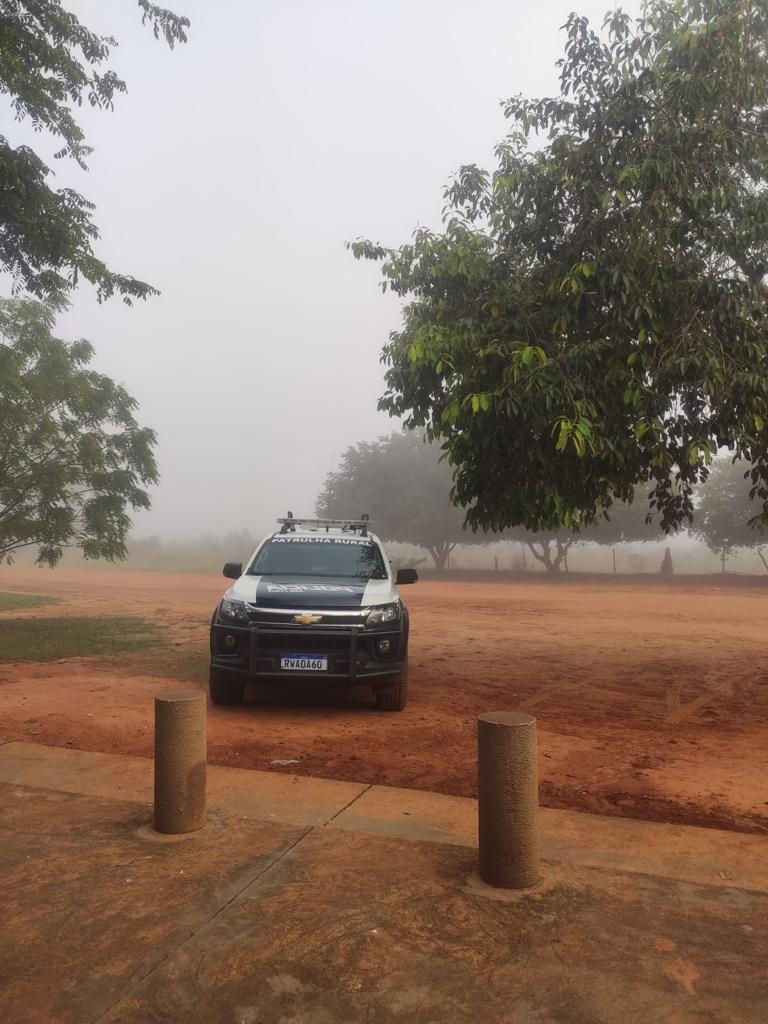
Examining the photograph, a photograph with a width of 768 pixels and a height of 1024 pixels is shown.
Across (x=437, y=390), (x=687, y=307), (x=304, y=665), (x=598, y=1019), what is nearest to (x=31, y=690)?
(x=304, y=665)

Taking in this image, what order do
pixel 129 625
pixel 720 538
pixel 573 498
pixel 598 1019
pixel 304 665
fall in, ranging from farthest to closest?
pixel 720 538 → pixel 129 625 → pixel 573 498 → pixel 304 665 → pixel 598 1019

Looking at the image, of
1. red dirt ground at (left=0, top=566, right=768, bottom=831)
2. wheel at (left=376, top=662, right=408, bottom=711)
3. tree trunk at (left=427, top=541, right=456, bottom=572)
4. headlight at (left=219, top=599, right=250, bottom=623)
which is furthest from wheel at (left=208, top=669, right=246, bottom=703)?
tree trunk at (left=427, top=541, right=456, bottom=572)

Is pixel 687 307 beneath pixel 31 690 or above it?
above

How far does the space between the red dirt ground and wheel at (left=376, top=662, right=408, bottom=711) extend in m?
0.13

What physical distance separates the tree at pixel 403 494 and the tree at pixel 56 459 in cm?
2412

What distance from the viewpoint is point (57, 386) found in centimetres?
1423

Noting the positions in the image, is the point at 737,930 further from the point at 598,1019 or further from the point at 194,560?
the point at 194,560

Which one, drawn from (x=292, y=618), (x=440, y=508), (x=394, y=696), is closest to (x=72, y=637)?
(x=292, y=618)

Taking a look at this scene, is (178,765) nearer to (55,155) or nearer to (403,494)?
(55,155)

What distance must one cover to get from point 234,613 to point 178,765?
3109 mm

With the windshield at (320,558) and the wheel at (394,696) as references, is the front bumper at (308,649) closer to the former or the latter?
the wheel at (394,696)

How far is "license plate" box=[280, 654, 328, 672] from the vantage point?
22.6 ft

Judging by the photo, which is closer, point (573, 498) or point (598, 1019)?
point (598, 1019)

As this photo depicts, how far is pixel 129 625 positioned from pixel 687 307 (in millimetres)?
12556
